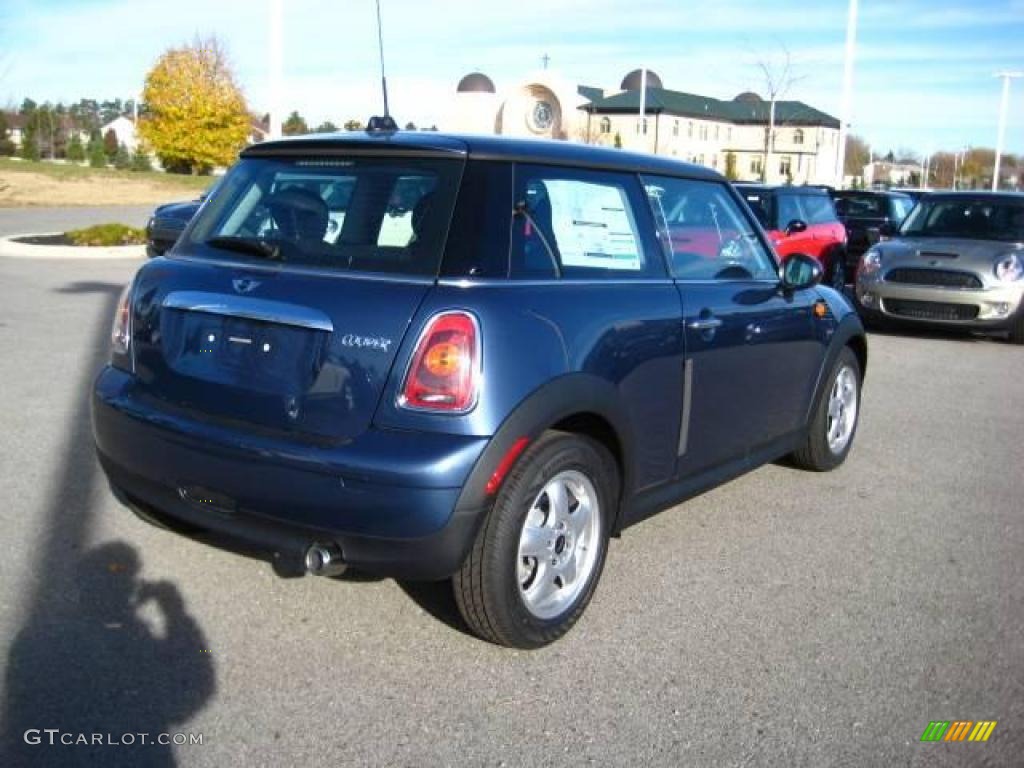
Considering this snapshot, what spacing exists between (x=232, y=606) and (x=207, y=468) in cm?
68

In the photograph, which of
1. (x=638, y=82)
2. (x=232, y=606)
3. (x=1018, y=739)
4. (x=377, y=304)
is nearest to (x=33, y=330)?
(x=232, y=606)

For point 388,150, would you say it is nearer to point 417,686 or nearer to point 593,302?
point 593,302

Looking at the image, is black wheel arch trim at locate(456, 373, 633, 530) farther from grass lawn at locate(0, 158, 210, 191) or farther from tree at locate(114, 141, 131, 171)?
tree at locate(114, 141, 131, 171)

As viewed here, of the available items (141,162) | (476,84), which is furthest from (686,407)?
(476,84)

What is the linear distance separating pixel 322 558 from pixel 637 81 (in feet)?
322

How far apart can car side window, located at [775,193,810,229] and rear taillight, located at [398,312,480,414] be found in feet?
38.1

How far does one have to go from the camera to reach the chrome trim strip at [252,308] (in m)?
3.30

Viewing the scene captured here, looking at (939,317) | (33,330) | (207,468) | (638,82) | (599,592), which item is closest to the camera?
(207,468)

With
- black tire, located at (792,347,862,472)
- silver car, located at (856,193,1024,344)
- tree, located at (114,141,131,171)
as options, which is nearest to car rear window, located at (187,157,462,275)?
black tire, located at (792,347,862,472)

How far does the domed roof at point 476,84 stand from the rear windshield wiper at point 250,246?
87.5m

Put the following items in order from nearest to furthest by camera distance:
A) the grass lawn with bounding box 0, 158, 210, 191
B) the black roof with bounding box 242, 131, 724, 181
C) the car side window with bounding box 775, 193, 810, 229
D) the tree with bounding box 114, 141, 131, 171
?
the black roof with bounding box 242, 131, 724, 181 → the car side window with bounding box 775, 193, 810, 229 → the grass lawn with bounding box 0, 158, 210, 191 → the tree with bounding box 114, 141, 131, 171

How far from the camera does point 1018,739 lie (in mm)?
3168

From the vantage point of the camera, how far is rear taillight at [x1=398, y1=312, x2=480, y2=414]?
3.20 m

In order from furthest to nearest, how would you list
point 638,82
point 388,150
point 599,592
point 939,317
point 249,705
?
1. point 638,82
2. point 939,317
3. point 599,592
4. point 388,150
5. point 249,705
